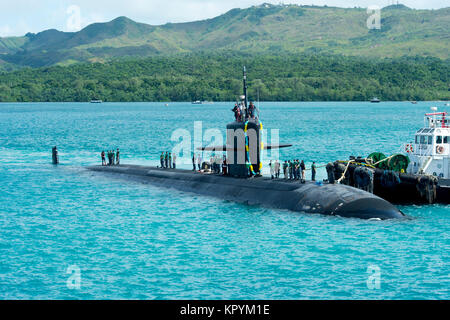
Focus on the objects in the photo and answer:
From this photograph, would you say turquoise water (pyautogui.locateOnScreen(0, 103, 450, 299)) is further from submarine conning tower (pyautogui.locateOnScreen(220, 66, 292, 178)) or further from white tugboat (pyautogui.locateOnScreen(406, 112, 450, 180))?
white tugboat (pyautogui.locateOnScreen(406, 112, 450, 180))

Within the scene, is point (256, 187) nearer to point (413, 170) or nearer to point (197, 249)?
point (197, 249)

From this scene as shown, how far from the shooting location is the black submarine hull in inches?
1245

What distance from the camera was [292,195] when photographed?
34094 millimetres

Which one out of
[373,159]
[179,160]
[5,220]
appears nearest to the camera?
[5,220]

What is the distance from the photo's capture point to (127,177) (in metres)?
49.9

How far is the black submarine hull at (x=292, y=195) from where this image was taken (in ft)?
104

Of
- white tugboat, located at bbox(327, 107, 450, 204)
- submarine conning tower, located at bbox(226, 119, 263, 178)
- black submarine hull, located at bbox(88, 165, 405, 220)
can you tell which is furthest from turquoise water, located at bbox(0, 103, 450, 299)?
submarine conning tower, located at bbox(226, 119, 263, 178)

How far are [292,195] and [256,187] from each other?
3200 millimetres

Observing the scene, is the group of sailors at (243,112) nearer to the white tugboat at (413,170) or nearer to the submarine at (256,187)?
the submarine at (256,187)

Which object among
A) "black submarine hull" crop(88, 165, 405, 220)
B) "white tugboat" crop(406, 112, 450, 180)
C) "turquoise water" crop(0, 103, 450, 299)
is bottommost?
"turquoise water" crop(0, 103, 450, 299)

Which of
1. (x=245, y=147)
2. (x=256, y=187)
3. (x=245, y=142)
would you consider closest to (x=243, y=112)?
(x=245, y=142)

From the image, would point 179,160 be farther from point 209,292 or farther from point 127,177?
point 209,292

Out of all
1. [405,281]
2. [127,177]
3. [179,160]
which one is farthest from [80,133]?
[405,281]
